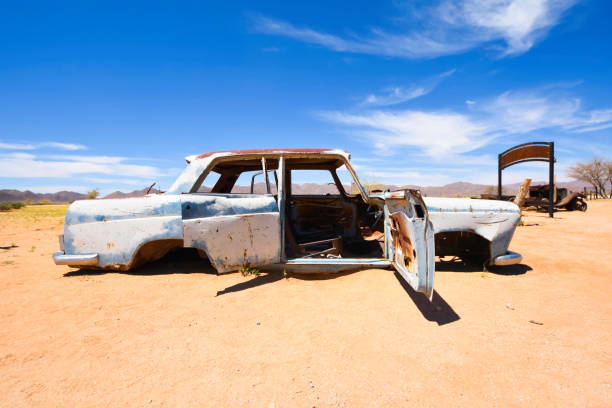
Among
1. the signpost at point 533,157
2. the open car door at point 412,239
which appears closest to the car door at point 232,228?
the open car door at point 412,239

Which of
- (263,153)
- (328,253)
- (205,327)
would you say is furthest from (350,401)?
(263,153)

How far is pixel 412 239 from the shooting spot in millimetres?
2721

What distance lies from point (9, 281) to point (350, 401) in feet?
15.5

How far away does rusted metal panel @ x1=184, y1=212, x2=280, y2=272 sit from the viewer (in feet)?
11.0

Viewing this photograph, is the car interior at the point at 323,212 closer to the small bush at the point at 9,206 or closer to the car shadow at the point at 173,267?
the car shadow at the point at 173,267

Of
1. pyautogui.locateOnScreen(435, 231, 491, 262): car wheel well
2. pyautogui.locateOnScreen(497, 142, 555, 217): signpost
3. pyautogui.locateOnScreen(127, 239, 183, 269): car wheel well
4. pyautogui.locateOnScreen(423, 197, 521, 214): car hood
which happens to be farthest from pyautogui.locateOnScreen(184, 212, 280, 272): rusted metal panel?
pyautogui.locateOnScreen(497, 142, 555, 217): signpost

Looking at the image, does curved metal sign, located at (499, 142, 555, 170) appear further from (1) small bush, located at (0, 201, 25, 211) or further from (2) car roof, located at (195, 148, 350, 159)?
(1) small bush, located at (0, 201, 25, 211)

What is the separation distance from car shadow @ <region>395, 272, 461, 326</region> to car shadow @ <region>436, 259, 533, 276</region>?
3.63 feet

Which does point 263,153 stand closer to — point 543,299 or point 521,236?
point 543,299

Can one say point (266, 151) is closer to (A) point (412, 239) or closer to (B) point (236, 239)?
(B) point (236, 239)

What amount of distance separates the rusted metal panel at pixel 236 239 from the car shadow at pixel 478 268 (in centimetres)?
245

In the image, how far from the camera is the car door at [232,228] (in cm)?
334

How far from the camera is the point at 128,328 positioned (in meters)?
2.52

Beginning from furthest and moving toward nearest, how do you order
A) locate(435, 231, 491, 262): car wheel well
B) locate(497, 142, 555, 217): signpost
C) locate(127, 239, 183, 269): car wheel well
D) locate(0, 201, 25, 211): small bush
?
locate(0, 201, 25, 211): small bush
locate(497, 142, 555, 217): signpost
locate(435, 231, 491, 262): car wheel well
locate(127, 239, 183, 269): car wheel well
